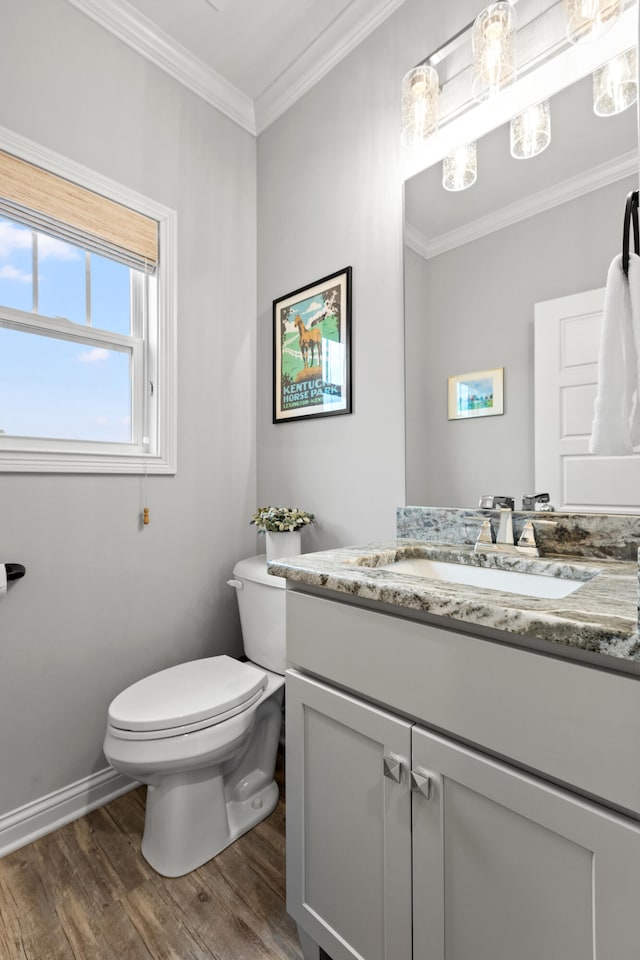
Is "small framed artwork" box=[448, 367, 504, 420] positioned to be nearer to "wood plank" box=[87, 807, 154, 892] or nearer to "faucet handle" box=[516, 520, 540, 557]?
"faucet handle" box=[516, 520, 540, 557]

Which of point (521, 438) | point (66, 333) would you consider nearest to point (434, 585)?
point (521, 438)

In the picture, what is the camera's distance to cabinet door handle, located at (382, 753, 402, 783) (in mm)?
823

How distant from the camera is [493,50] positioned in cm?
128

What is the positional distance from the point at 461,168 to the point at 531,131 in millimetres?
204

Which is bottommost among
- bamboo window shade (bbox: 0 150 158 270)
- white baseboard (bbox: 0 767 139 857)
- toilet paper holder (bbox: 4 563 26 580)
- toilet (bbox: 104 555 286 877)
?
white baseboard (bbox: 0 767 139 857)

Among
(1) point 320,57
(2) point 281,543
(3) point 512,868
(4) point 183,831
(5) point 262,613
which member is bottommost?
(4) point 183,831

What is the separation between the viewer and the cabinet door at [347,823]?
0.84 m

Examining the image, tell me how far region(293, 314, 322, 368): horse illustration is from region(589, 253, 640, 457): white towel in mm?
1116

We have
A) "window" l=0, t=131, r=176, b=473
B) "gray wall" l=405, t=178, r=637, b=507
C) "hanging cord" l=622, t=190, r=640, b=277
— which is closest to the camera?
"hanging cord" l=622, t=190, r=640, b=277

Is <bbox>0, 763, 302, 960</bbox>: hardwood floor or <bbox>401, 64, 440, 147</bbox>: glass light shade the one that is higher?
<bbox>401, 64, 440, 147</bbox>: glass light shade

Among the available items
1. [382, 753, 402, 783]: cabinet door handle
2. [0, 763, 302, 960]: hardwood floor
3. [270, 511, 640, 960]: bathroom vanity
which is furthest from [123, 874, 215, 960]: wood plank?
[382, 753, 402, 783]: cabinet door handle

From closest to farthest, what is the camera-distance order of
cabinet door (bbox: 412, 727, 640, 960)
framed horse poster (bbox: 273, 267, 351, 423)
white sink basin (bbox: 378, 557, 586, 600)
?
cabinet door (bbox: 412, 727, 640, 960)
white sink basin (bbox: 378, 557, 586, 600)
framed horse poster (bbox: 273, 267, 351, 423)

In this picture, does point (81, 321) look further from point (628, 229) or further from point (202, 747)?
point (628, 229)

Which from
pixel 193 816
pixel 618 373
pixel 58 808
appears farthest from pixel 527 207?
pixel 58 808
